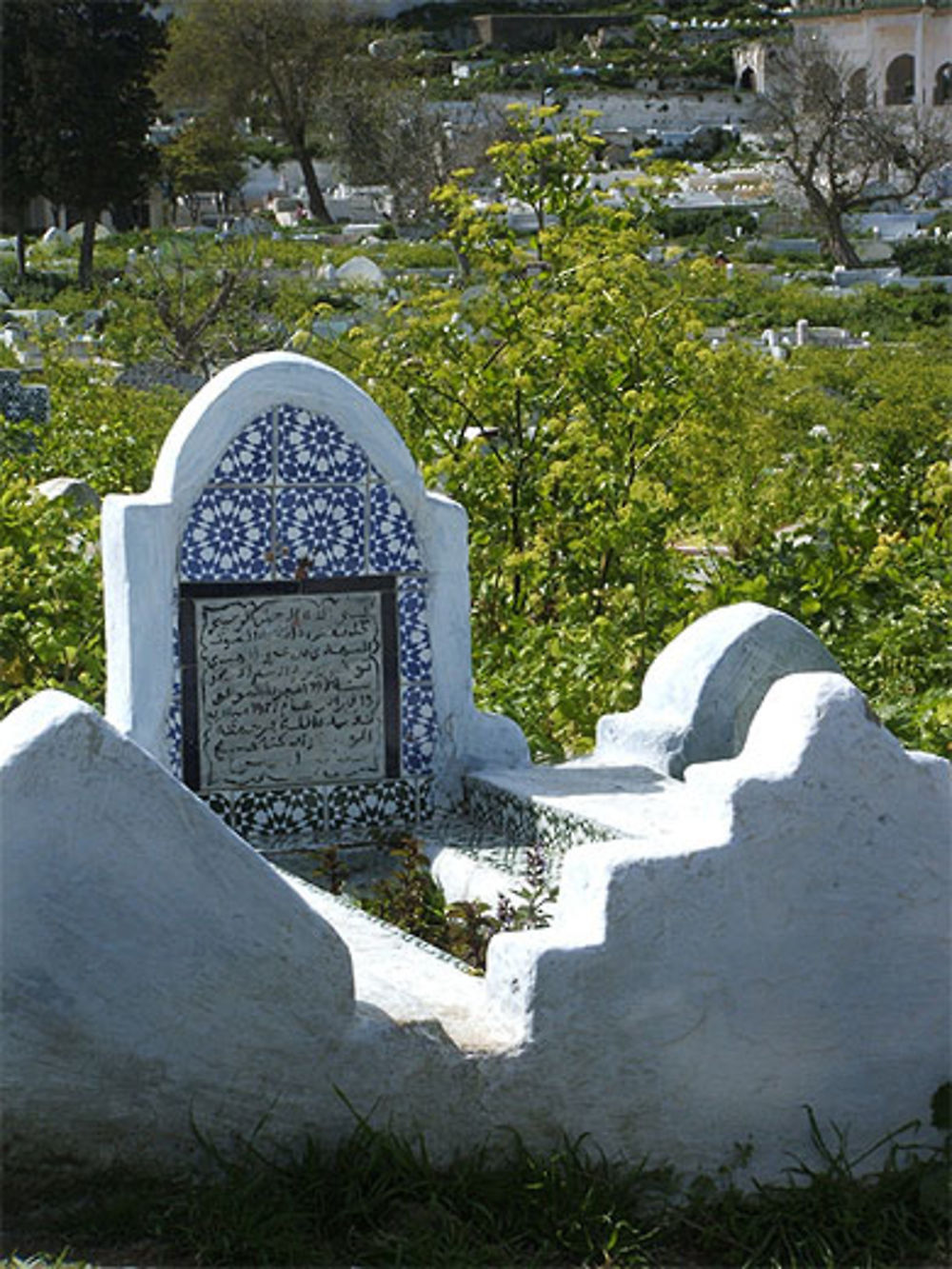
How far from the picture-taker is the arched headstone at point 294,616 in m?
5.02

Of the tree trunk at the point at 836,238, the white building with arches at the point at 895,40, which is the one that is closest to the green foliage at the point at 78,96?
the tree trunk at the point at 836,238

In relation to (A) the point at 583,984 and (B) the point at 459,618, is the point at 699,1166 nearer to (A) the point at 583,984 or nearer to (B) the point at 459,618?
(A) the point at 583,984

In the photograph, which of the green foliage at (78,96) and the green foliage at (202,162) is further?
the green foliage at (202,162)

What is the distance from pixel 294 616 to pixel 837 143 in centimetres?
4106

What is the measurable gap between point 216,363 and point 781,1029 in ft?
55.3

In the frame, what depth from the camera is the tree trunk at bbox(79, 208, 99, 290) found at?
34.2m

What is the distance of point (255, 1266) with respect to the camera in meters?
3.23

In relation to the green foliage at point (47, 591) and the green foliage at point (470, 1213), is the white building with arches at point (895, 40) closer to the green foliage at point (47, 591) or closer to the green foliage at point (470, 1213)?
the green foliage at point (47, 591)

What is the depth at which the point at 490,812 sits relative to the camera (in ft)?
16.9

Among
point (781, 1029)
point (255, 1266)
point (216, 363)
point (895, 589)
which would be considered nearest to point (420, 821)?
point (781, 1029)

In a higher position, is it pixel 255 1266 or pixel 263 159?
pixel 263 159

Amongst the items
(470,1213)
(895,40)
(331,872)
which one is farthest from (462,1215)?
(895,40)

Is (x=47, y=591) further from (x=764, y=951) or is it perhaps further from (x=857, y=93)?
(x=857, y=93)

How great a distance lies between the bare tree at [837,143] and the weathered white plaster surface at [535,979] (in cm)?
3649
